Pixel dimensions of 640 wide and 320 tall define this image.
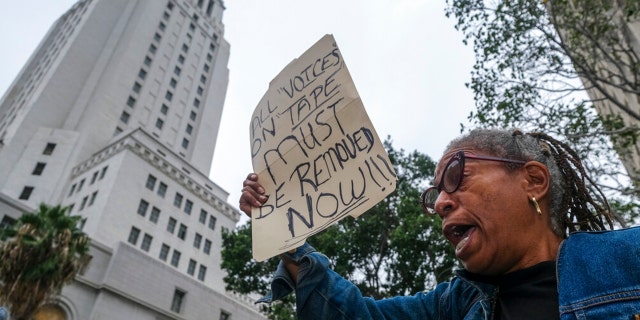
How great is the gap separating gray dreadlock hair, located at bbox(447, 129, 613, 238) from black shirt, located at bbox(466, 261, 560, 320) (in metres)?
0.29

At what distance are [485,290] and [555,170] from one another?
678 mm

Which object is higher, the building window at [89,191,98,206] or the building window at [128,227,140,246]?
the building window at [89,191,98,206]

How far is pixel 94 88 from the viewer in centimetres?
Answer: 4934

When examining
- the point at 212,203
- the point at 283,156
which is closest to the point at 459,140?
the point at 283,156

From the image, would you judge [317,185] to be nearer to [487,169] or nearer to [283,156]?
[283,156]

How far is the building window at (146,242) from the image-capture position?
3326cm

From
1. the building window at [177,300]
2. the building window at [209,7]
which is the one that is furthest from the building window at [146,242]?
the building window at [209,7]

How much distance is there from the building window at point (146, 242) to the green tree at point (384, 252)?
19207 millimetres

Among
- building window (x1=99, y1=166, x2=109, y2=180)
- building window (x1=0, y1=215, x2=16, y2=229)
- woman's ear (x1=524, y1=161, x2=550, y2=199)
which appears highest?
building window (x1=99, y1=166, x2=109, y2=180)

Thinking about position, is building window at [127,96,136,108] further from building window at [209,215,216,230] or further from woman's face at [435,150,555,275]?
woman's face at [435,150,555,275]

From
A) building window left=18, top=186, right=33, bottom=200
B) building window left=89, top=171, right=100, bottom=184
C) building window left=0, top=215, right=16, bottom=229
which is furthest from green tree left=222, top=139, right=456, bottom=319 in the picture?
building window left=18, top=186, right=33, bottom=200

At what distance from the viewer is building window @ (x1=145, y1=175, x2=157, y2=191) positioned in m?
36.4

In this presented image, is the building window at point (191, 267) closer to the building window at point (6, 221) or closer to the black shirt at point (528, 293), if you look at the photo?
the building window at point (6, 221)

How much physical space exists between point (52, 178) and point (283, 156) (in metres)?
44.6
